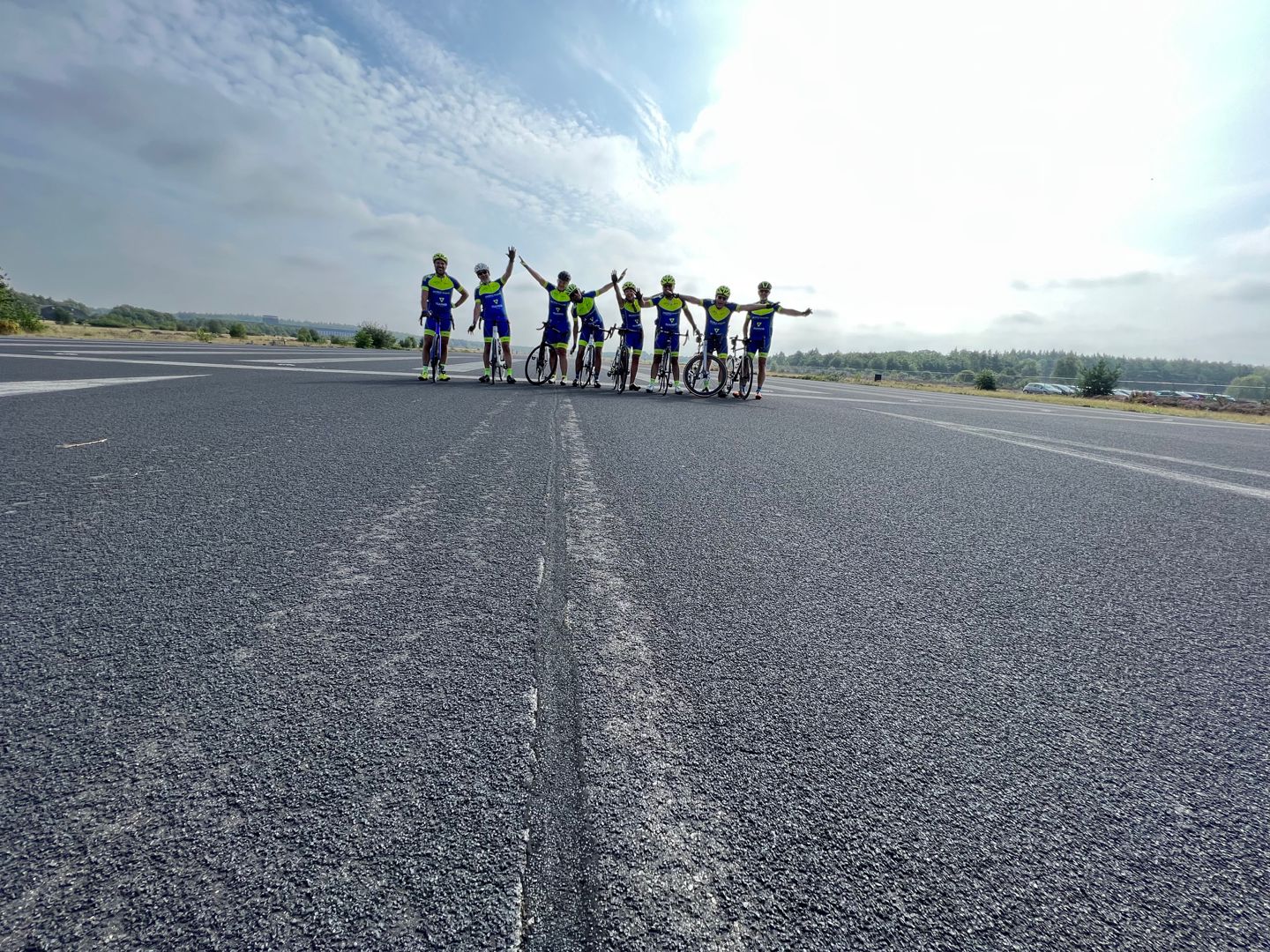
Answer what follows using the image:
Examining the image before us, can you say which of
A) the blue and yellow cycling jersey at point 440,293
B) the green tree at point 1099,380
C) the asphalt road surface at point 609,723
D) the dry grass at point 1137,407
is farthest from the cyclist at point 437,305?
the green tree at point 1099,380

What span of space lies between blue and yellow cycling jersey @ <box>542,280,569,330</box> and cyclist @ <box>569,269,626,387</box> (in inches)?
8.0

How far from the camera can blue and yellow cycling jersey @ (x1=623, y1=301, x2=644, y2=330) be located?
11977 millimetres

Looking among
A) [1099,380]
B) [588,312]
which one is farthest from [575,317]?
[1099,380]

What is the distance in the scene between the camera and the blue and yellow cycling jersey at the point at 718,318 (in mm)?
11156

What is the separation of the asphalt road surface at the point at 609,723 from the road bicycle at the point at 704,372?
8434 millimetres

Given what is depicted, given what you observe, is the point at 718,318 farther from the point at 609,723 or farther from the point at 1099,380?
the point at 1099,380

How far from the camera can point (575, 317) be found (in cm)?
1224

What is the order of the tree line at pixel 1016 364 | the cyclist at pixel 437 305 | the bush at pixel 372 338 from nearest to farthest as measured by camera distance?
1. the cyclist at pixel 437 305
2. the bush at pixel 372 338
3. the tree line at pixel 1016 364

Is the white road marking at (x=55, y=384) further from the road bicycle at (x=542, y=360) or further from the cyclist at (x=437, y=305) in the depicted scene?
the road bicycle at (x=542, y=360)

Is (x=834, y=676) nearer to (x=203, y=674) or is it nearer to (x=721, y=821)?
(x=721, y=821)

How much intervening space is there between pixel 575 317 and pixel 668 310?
1994 mm

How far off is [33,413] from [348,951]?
595 cm

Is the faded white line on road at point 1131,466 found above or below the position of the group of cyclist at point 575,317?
below

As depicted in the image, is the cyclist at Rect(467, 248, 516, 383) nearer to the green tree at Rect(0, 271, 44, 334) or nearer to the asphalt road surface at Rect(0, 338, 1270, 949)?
the asphalt road surface at Rect(0, 338, 1270, 949)
